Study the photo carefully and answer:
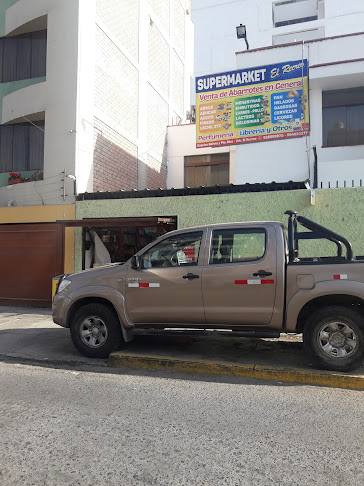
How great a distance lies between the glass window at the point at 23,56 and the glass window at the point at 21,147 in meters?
1.59

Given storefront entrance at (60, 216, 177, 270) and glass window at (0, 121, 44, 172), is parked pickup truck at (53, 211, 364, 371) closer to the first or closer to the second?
storefront entrance at (60, 216, 177, 270)

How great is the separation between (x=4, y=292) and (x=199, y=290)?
8.26 m

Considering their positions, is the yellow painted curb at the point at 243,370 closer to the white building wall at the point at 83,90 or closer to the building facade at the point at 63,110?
the building facade at the point at 63,110

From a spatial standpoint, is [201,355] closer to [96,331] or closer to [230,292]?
[230,292]

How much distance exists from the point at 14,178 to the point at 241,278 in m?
9.53

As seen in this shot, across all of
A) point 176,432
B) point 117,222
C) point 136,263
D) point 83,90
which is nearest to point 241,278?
point 136,263

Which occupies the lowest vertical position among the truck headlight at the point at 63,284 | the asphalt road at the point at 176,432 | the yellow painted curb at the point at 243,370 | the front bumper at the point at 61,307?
the asphalt road at the point at 176,432

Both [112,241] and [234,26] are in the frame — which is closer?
[112,241]

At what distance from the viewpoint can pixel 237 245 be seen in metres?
5.48

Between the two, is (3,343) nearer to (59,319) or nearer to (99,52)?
(59,319)

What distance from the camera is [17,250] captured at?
37.8 ft

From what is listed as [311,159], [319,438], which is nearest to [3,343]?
[319,438]

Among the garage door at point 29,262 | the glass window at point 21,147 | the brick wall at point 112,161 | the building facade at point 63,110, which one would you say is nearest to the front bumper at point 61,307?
the building facade at point 63,110

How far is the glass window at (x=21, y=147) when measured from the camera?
12273 mm
